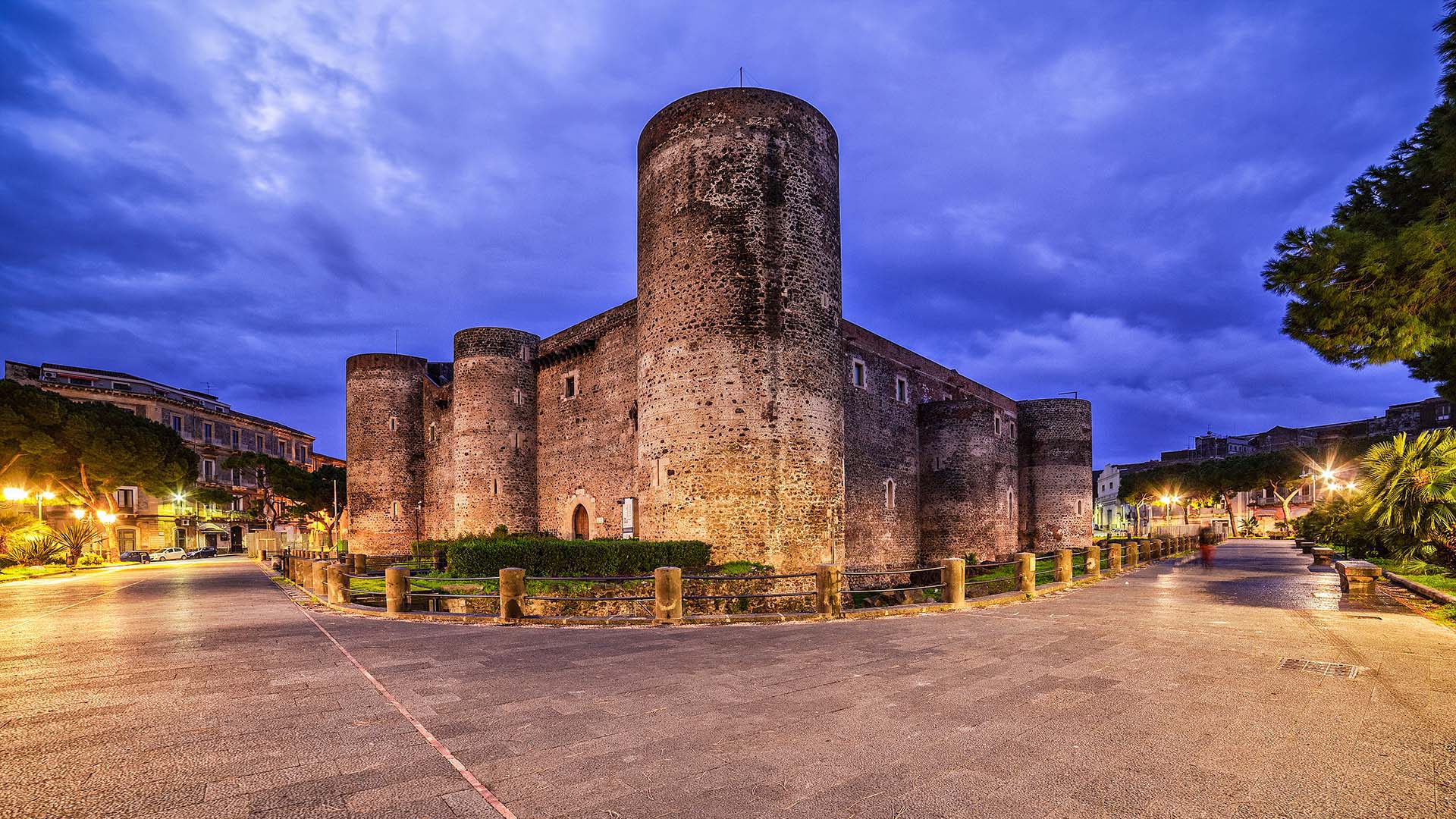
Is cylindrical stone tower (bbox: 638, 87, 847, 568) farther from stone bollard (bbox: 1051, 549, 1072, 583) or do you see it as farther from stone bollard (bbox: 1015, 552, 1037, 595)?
stone bollard (bbox: 1051, 549, 1072, 583)

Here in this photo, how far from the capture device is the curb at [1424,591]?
10836 millimetres

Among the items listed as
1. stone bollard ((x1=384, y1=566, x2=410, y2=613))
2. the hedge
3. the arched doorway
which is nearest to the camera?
stone bollard ((x1=384, y1=566, x2=410, y2=613))

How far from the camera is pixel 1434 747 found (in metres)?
4.80

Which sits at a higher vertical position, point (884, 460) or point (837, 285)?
point (837, 285)

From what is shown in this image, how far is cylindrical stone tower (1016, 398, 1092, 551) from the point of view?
33.6 m

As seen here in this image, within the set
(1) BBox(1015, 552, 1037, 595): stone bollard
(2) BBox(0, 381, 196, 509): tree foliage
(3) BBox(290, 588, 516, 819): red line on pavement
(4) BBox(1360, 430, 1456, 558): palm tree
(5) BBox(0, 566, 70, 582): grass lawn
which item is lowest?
(5) BBox(0, 566, 70, 582): grass lawn

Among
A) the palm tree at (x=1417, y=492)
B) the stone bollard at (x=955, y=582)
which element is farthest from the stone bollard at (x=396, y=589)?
the palm tree at (x=1417, y=492)

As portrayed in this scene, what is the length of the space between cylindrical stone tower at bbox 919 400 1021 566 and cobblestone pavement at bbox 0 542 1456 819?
1748 centimetres

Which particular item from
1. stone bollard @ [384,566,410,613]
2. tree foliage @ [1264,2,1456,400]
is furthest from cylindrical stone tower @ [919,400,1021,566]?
stone bollard @ [384,566,410,613]

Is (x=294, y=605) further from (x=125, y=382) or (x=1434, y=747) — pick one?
(x=125, y=382)

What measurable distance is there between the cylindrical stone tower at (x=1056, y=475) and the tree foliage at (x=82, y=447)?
4200 cm

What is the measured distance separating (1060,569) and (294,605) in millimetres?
16369

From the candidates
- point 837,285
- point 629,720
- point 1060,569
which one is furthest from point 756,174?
point 629,720

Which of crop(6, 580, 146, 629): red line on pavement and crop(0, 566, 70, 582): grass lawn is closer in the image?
crop(6, 580, 146, 629): red line on pavement
